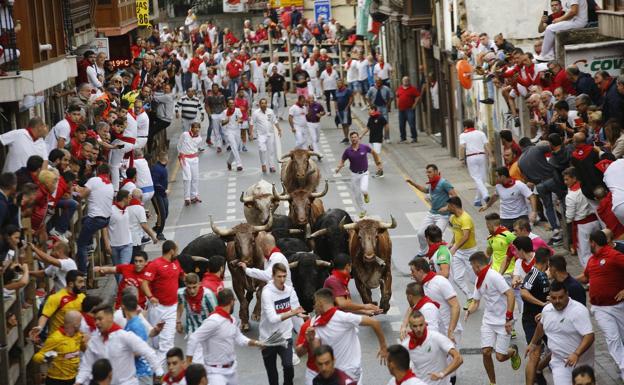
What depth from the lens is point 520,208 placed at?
900 inches

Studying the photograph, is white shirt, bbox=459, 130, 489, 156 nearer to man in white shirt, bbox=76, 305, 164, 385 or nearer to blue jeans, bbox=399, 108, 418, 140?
blue jeans, bbox=399, 108, 418, 140

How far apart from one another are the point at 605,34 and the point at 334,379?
13.3 metres

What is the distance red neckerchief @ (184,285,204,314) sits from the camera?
56.1 ft

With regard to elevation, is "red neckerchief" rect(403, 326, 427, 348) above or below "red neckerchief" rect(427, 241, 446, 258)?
below

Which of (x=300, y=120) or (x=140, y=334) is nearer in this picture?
(x=140, y=334)

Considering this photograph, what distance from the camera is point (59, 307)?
662 inches

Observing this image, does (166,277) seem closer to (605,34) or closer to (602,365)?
(602,365)

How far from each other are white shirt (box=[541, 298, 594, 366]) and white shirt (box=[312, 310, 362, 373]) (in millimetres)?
2053

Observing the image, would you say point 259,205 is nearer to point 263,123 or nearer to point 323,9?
point 263,123

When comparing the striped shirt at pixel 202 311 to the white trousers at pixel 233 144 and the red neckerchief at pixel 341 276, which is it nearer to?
the red neckerchief at pixel 341 276

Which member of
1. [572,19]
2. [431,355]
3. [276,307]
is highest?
[572,19]

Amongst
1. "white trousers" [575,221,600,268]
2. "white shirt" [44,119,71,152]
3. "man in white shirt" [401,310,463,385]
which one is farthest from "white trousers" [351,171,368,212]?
"man in white shirt" [401,310,463,385]

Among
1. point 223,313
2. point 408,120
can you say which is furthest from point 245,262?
point 408,120

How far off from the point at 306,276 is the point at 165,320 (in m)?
2.71
